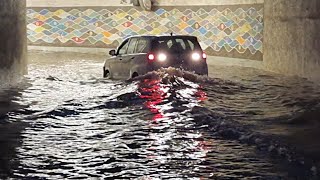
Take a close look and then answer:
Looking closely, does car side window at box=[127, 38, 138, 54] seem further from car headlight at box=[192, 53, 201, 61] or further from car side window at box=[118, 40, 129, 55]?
car headlight at box=[192, 53, 201, 61]

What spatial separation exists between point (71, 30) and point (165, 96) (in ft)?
66.1

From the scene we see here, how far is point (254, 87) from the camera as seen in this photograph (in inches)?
740

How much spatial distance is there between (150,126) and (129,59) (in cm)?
757

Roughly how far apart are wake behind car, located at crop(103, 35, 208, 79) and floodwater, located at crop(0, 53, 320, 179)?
24 cm

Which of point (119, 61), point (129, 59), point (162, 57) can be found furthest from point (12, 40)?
point (162, 57)

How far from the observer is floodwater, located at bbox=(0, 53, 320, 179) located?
28.3 ft

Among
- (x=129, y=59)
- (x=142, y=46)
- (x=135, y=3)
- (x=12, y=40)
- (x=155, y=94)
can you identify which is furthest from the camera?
(x=135, y=3)

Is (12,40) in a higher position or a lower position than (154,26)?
lower

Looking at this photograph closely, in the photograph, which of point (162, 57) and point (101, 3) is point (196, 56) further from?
point (101, 3)

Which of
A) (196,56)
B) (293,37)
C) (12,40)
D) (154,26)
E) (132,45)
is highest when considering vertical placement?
(154,26)

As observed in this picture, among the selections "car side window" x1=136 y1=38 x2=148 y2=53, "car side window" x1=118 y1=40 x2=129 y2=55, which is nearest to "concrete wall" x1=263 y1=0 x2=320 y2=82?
"car side window" x1=136 y1=38 x2=148 y2=53

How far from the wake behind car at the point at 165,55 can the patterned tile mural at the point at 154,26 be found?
7.48 m

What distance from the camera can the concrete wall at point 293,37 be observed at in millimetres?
20234

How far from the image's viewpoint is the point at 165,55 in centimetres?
1828
